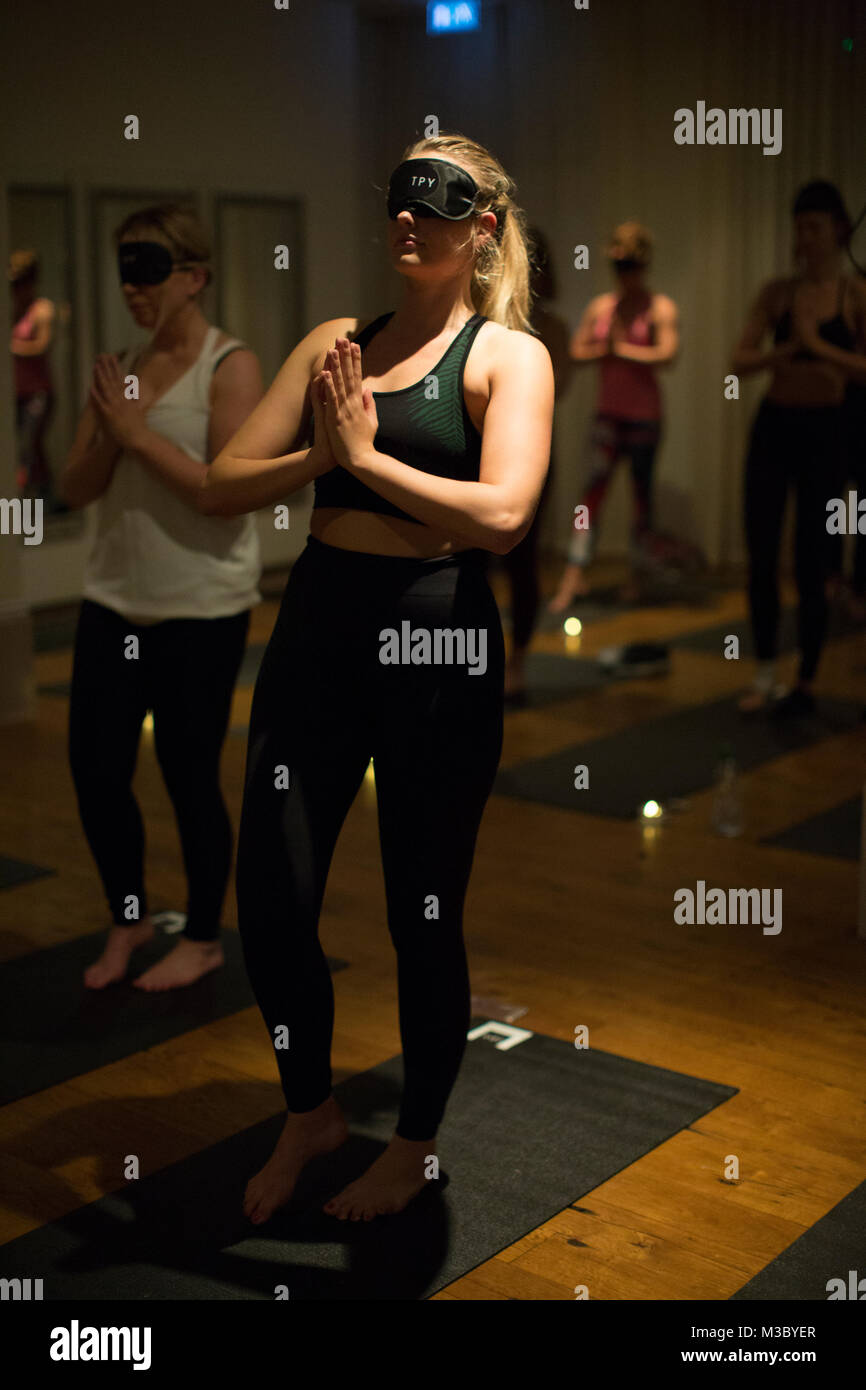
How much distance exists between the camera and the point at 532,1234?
85.7 inches

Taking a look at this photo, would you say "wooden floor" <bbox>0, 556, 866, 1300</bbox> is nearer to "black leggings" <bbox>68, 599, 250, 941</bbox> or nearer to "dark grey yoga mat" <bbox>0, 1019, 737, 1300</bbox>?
"dark grey yoga mat" <bbox>0, 1019, 737, 1300</bbox>

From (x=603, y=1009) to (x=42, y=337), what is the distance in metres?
4.94

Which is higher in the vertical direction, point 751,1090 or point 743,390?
point 743,390

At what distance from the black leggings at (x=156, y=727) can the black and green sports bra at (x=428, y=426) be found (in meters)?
0.93

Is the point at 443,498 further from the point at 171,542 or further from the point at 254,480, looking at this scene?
the point at 171,542

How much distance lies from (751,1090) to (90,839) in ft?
4.29

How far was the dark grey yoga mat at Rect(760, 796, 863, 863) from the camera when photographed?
3.83m

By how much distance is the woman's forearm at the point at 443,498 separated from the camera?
6.09ft

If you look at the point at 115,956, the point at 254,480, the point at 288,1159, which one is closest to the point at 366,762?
the point at 254,480
